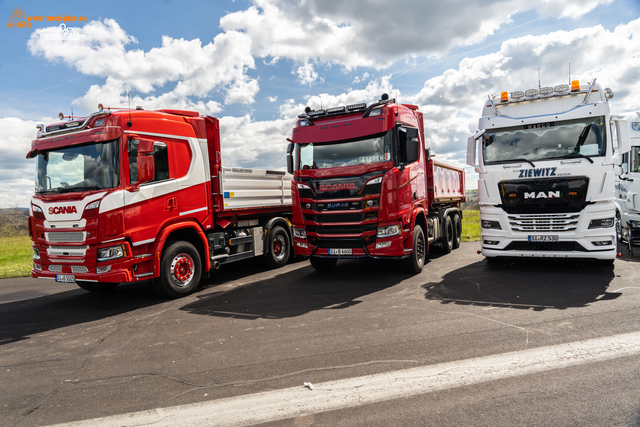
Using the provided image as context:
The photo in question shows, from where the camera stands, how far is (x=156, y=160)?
7.43m

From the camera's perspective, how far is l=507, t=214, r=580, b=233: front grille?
26.2 feet

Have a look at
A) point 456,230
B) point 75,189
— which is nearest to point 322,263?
point 75,189

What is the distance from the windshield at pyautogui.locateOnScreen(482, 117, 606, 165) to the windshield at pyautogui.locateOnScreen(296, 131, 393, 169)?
2459mm

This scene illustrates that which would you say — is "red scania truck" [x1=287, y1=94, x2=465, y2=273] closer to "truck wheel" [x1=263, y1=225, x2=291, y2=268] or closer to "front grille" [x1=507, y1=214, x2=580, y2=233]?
"truck wheel" [x1=263, y1=225, x2=291, y2=268]

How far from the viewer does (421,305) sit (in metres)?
6.45

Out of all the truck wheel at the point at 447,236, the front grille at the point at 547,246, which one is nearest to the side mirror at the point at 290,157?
the front grille at the point at 547,246

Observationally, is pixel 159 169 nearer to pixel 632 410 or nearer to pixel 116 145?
pixel 116 145

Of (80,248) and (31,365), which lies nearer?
(31,365)

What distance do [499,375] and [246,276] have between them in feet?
23.0

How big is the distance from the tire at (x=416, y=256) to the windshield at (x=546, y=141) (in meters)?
2.11

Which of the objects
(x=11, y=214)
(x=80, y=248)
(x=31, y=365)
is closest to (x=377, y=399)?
(x=31, y=365)

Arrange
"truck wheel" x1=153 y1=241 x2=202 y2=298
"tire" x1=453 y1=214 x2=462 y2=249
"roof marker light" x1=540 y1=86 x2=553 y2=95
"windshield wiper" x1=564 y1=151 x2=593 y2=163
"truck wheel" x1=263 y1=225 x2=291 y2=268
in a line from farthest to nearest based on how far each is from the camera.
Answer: "tire" x1=453 y1=214 x2=462 y2=249
"truck wheel" x1=263 y1=225 x2=291 y2=268
"roof marker light" x1=540 y1=86 x2=553 y2=95
"windshield wiper" x1=564 y1=151 x2=593 y2=163
"truck wheel" x1=153 y1=241 x2=202 y2=298

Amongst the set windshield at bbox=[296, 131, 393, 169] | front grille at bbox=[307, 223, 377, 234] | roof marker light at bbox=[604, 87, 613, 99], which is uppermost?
roof marker light at bbox=[604, 87, 613, 99]

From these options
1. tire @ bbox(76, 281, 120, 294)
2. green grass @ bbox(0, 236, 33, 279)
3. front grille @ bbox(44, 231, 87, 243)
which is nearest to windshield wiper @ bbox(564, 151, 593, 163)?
front grille @ bbox(44, 231, 87, 243)
